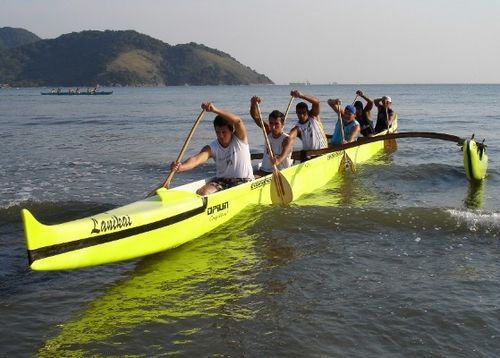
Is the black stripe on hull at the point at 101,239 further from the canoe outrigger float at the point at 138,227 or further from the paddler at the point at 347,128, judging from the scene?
the paddler at the point at 347,128

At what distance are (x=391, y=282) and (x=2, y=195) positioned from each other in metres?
8.92

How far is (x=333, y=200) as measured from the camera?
10.6 m

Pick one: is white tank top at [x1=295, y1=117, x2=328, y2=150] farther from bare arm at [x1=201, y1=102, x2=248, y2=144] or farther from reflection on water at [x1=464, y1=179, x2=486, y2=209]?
bare arm at [x1=201, y1=102, x2=248, y2=144]

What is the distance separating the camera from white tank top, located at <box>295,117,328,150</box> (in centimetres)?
1195

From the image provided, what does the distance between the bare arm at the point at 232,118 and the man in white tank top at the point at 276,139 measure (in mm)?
1599

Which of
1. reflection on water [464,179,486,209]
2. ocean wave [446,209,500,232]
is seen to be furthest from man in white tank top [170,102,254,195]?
reflection on water [464,179,486,209]

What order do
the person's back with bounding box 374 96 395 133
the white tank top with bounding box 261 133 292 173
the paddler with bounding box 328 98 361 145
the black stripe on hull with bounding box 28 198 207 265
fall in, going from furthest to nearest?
the person's back with bounding box 374 96 395 133 → the paddler with bounding box 328 98 361 145 → the white tank top with bounding box 261 133 292 173 → the black stripe on hull with bounding box 28 198 207 265

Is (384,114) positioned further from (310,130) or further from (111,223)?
(111,223)

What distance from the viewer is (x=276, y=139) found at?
1027 centimetres

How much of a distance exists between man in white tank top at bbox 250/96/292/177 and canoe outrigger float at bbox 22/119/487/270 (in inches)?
12.9

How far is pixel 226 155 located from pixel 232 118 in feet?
2.70

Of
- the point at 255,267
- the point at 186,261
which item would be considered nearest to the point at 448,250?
the point at 255,267

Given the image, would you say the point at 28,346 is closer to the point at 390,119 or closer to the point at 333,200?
the point at 333,200

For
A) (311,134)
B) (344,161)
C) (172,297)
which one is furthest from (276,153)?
(172,297)
